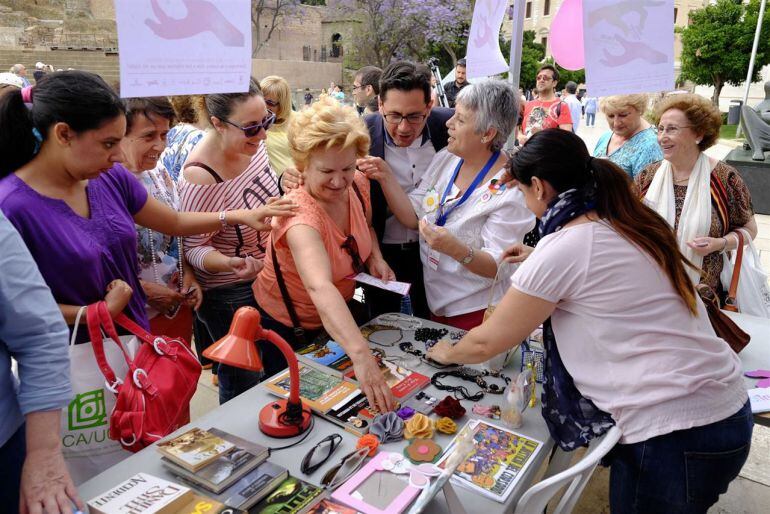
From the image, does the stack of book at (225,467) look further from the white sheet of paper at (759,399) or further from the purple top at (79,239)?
the white sheet of paper at (759,399)

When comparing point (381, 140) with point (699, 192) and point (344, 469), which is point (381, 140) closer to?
point (344, 469)

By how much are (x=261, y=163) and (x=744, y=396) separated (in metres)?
2.33

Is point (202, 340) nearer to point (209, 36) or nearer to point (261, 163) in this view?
point (261, 163)

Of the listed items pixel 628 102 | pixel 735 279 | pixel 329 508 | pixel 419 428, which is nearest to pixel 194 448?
pixel 329 508

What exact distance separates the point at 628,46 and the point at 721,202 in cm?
126

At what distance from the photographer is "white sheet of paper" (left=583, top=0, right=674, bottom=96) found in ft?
7.47

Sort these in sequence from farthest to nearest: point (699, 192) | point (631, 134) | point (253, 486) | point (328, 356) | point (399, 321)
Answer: point (631, 134)
point (699, 192)
point (399, 321)
point (328, 356)
point (253, 486)

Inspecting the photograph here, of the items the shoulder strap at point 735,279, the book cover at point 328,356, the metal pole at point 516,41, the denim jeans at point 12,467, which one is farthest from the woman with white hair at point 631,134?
the denim jeans at point 12,467

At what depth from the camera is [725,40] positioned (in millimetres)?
19922

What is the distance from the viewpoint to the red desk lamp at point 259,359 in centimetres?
139

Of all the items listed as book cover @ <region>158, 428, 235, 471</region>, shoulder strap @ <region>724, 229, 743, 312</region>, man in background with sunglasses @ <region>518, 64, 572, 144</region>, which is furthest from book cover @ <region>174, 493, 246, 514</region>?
man in background with sunglasses @ <region>518, 64, 572, 144</region>

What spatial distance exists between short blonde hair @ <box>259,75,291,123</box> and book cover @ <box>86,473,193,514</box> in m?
3.23

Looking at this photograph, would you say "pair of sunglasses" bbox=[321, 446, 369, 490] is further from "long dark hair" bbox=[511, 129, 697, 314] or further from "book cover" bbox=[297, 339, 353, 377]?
"long dark hair" bbox=[511, 129, 697, 314]

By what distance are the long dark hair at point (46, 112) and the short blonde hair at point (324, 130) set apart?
25.9 inches
